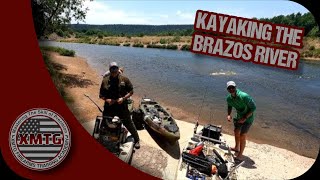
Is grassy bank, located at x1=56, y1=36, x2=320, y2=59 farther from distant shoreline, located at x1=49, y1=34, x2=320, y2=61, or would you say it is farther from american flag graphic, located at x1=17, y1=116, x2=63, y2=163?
american flag graphic, located at x1=17, y1=116, x2=63, y2=163

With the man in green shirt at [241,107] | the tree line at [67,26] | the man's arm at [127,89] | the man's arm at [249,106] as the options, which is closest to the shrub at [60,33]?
the tree line at [67,26]

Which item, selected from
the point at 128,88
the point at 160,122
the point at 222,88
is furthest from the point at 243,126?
the point at 222,88

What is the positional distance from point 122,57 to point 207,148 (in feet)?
24.2

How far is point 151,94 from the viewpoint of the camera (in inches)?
432

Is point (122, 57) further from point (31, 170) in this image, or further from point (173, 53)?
point (31, 170)

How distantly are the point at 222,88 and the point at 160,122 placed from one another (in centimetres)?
603

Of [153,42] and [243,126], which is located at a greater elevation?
[153,42]

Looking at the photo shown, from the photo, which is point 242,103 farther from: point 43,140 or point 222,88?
point 222,88

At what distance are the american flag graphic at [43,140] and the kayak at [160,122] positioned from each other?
241 centimetres

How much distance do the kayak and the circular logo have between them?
2.35 m

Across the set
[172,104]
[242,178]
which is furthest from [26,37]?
[172,104]

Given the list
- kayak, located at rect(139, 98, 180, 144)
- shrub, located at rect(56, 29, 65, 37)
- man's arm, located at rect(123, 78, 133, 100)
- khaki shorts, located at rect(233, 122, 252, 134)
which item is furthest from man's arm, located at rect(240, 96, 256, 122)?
shrub, located at rect(56, 29, 65, 37)

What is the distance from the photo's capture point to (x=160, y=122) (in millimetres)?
6402

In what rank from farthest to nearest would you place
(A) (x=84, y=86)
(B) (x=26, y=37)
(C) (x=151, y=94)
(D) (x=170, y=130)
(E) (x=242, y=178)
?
(C) (x=151, y=94)
(A) (x=84, y=86)
(D) (x=170, y=130)
(E) (x=242, y=178)
(B) (x=26, y=37)
